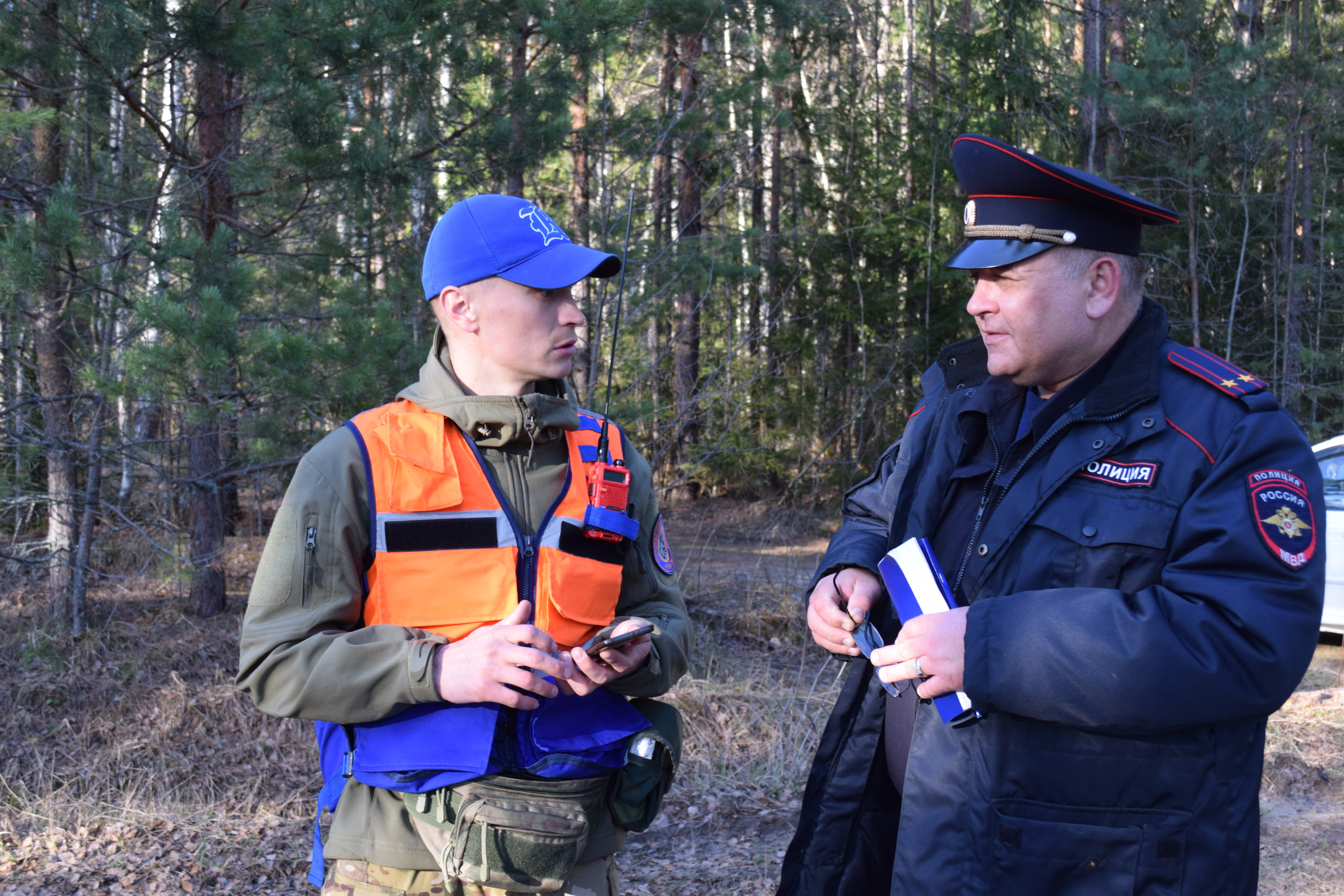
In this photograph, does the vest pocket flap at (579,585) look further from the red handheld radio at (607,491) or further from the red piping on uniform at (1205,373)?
the red piping on uniform at (1205,373)

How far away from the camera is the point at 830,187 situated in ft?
48.9

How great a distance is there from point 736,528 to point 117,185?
859 cm

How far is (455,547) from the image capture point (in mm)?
1896

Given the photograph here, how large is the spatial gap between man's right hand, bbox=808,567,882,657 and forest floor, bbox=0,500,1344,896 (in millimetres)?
2199

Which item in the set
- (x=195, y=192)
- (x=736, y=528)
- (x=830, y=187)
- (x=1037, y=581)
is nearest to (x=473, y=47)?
(x=195, y=192)

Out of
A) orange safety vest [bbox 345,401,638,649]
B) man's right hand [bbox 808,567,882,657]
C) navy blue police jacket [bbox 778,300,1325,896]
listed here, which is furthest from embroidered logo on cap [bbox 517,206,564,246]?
navy blue police jacket [bbox 778,300,1325,896]

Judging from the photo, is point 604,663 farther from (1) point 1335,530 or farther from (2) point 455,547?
(1) point 1335,530

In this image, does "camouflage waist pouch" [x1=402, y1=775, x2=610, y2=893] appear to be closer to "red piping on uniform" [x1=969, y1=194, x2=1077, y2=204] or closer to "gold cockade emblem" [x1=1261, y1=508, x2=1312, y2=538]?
"gold cockade emblem" [x1=1261, y1=508, x2=1312, y2=538]

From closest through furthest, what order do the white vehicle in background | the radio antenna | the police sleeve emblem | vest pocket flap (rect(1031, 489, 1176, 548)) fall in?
vest pocket flap (rect(1031, 489, 1176, 548)) → the police sleeve emblem → the radio antenna → the white vehicle in background

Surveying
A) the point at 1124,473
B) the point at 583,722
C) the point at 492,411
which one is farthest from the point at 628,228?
the point at 1124,473

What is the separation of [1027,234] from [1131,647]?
859 mm

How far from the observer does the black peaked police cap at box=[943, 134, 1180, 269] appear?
1.94m

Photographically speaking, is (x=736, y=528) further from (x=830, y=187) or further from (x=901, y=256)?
(x=830, y=187)

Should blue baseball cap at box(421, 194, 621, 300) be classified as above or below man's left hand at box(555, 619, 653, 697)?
above
